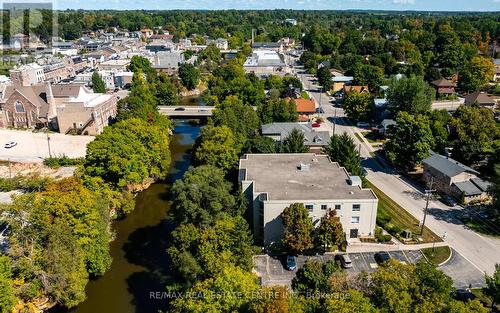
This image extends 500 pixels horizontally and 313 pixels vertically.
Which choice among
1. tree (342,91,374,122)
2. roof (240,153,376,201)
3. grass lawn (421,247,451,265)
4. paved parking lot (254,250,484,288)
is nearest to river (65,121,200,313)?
paved parking lot (254,250,484,288)

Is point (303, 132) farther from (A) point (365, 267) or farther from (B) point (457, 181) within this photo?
(A) point (365, 267)

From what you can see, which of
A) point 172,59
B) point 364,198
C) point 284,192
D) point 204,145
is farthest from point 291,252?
point 172,59

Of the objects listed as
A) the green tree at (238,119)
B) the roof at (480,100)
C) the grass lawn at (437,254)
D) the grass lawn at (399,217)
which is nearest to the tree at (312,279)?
the grass lawn at (437,254)

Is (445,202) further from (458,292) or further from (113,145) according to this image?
(113,145)

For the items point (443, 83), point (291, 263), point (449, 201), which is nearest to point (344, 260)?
point (291, 263)

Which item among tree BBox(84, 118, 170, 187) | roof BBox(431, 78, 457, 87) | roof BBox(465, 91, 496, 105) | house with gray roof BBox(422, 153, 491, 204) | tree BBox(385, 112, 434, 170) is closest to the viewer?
tree BBox(84, 118, 170, 187)

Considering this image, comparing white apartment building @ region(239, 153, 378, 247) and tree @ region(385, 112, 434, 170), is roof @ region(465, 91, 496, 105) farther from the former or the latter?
white apartment building @ region(239, 153, 378, 247)

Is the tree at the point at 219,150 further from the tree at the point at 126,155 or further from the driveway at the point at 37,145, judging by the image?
the driveway at the point at 37,145
